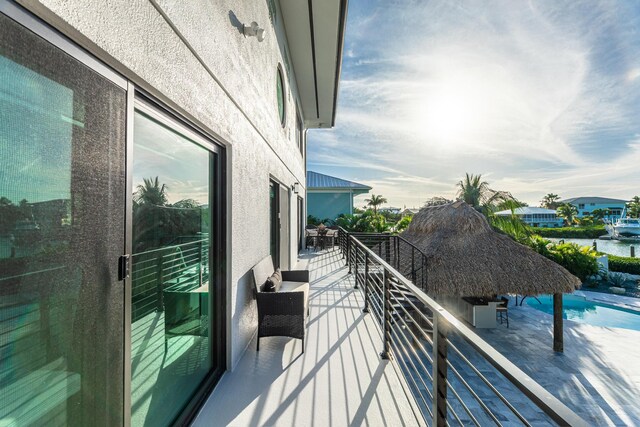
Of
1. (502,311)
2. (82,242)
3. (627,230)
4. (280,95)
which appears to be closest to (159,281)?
(82,242)

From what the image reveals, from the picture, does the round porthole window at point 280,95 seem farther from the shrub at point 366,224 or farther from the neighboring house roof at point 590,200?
the neighboring house roof at point 590,200

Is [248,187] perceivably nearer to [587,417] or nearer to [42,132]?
[42,132]

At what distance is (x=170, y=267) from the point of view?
185 centimetres

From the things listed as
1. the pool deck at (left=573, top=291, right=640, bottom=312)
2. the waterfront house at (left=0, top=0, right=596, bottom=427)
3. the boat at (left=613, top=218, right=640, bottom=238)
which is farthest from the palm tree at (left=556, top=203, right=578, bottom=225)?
the waterfront house at (left=0, top=0, right=596, bottom=427)

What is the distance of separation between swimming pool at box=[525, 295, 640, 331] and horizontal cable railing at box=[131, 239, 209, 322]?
20021 mm

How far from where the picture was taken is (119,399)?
1307mm

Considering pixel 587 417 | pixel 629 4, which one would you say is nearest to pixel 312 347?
pixel 587 417

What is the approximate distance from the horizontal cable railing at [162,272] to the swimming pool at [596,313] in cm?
2002

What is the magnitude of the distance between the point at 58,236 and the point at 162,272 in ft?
2.61

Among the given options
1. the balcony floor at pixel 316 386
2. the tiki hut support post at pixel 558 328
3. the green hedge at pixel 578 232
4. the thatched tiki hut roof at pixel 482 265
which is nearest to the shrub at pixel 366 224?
the thatched tiki hut roof at pixel 482 265

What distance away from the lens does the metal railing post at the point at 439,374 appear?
5.64ft

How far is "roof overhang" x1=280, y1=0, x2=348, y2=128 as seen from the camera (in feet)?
18.5

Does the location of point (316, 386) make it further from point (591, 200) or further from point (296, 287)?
point (591, 200)

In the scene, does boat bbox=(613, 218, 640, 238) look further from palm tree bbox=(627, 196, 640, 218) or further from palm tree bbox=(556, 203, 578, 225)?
palm tree bbox=(627, 196, 640, 218)
